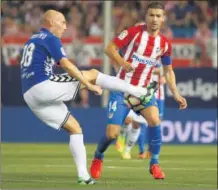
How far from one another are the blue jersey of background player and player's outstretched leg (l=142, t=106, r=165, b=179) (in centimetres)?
203

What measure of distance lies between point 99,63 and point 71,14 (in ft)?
8.99

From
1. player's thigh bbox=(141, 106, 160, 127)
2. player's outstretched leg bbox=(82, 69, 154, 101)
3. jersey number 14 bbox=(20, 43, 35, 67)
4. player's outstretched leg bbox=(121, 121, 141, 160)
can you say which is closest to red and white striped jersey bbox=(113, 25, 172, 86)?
player's thigh bbox=(141, 106, 160, 127)

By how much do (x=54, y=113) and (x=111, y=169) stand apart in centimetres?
331

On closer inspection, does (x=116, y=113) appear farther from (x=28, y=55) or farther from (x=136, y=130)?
(x=136, y=130)

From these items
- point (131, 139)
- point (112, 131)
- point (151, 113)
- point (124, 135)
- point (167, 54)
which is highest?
point (167, 54)

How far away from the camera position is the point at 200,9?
25.6 meters

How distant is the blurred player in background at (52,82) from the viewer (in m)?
11.5

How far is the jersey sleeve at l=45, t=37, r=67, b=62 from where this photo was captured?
1138 centimetres

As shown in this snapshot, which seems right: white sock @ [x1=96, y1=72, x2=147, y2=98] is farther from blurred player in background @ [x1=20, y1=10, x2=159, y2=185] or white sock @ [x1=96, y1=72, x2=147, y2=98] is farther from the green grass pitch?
the green grass pitch

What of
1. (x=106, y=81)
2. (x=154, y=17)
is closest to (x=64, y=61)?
(x=106, y=81)

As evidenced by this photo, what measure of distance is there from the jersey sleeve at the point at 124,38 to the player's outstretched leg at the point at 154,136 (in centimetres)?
91

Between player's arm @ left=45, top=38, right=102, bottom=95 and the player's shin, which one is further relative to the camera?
the player's shin

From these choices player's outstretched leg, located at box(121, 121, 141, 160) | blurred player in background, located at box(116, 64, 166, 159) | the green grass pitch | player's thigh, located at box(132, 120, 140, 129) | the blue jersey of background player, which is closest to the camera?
the blue jersey of background player

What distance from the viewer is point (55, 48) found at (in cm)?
1140
